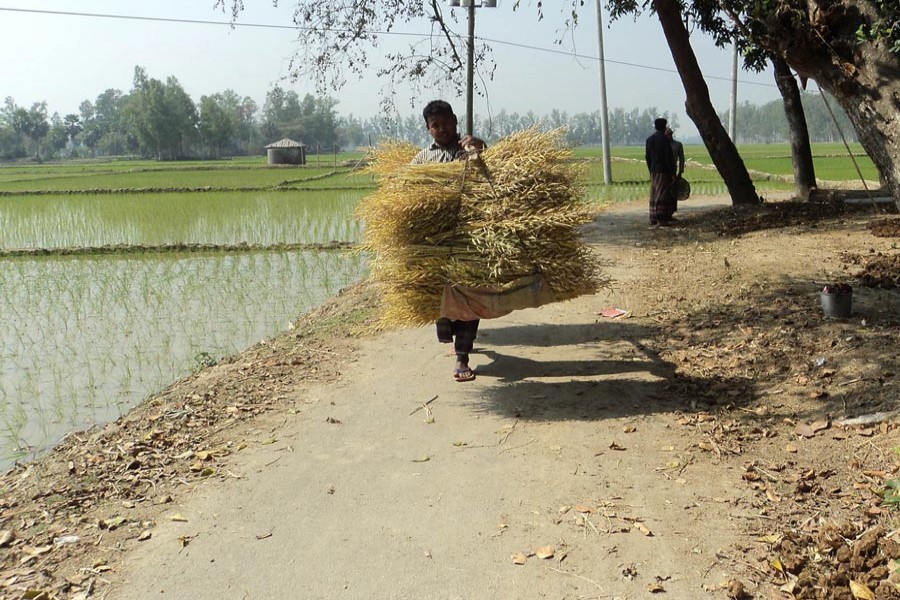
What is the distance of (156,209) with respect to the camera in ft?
61.2

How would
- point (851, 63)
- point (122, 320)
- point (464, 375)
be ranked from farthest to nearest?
point (122, 320) < point (464, 375) < point (851, 63)

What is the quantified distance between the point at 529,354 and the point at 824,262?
11.9 ft

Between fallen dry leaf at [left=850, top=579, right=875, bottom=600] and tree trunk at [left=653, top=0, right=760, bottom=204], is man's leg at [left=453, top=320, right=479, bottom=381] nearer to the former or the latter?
fallen dry leaf at [left=850, top=579, right=875, bottom=600]

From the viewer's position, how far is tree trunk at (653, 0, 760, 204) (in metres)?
11.8

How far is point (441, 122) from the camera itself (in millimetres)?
5141

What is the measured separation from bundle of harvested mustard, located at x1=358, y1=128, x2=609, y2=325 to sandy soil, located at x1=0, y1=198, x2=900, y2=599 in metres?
0.78

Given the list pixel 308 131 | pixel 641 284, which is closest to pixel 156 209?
pixel 641 284

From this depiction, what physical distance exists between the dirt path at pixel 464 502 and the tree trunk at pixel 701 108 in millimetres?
7944

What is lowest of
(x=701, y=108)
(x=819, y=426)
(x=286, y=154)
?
(x=819, y=426)

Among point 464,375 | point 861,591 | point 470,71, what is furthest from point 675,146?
point 861,591

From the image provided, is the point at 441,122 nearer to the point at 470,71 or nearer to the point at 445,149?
the point at 445,149

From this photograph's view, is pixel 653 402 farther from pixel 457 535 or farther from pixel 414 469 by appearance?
pixel 457 535

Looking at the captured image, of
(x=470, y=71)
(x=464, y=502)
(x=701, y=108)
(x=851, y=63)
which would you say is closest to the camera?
(x=464, y=502)

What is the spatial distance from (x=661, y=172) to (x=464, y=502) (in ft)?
29.0
